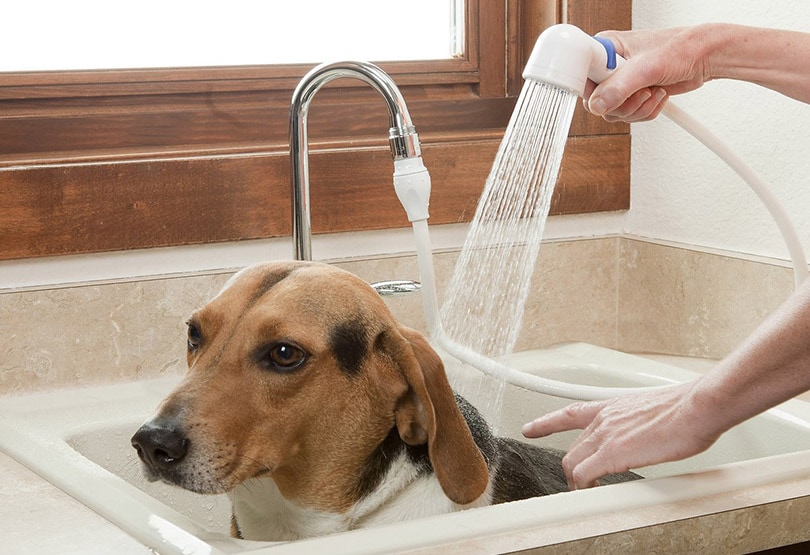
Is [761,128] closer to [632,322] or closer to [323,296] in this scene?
[632,322]

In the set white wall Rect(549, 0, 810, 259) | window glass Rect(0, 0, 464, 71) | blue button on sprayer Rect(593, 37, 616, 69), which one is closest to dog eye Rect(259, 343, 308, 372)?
blue button on sprayer Rect(593, 37, 616, 69)

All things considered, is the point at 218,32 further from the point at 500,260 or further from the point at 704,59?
A: the point at 704,59

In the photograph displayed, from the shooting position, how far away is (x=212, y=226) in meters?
1.95

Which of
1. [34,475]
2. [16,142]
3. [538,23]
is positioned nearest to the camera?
[34,475]

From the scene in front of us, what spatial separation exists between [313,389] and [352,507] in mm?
161

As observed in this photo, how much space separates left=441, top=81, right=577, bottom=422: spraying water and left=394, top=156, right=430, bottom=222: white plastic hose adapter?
21 centimetres

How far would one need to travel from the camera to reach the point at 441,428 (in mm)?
1306

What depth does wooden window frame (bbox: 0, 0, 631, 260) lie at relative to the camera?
6.09 ft

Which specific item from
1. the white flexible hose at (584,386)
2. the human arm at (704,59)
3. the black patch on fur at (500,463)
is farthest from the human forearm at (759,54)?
the black patch on fur at (500,463)

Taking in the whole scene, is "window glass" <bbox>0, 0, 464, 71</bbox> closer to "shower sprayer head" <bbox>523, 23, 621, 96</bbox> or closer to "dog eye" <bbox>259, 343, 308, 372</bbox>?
"shower sprayer head" <bbox>523, 23, 621, 96</bbox>

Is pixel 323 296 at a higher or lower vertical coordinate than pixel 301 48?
lower

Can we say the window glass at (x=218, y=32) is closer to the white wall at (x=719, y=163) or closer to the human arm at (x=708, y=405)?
the white wall at (x=719, y=163)

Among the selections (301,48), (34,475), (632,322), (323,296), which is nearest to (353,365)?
(323,296)

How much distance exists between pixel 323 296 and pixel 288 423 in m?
0.16
